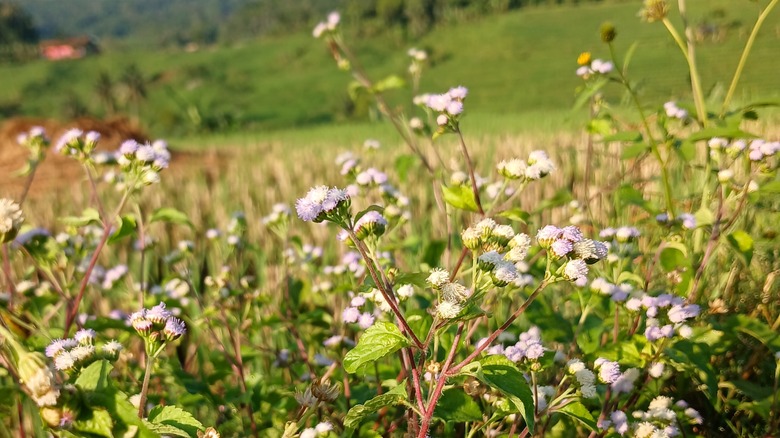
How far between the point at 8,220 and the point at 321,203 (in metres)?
0.52

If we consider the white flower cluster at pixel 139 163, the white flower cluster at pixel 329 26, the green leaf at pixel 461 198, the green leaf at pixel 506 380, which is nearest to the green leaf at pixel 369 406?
the green leaf at pixel 506 380

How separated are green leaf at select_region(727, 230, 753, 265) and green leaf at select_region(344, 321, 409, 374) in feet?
3.57

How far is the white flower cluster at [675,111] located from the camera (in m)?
2.16

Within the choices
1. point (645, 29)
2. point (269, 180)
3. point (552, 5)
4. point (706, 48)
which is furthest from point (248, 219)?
point (552, 5)

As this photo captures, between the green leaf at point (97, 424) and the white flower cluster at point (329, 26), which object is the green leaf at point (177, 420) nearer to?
the green leaf at point (97, 424)

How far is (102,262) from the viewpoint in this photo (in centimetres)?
319

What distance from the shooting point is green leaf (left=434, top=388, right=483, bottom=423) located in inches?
48.0

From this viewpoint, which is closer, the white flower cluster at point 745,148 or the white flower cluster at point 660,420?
the white flower cluster at point 660,420

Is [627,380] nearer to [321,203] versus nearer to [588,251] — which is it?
[588,251]

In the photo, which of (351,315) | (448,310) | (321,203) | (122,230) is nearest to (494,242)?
(448,310)

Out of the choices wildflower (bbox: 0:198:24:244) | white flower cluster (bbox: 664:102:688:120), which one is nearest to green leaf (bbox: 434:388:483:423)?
wildflower (bbox: 0:198:24:244)

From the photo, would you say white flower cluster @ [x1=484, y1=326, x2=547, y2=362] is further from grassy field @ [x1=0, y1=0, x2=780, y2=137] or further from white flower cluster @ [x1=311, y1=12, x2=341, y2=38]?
grassy field @ [x1=0, y1=0, x2=780, y2=137]

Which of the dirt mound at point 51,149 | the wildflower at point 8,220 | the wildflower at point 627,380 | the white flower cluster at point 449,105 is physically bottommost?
the dirt mound at point 51,149

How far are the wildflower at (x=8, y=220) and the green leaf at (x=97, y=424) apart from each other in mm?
347
